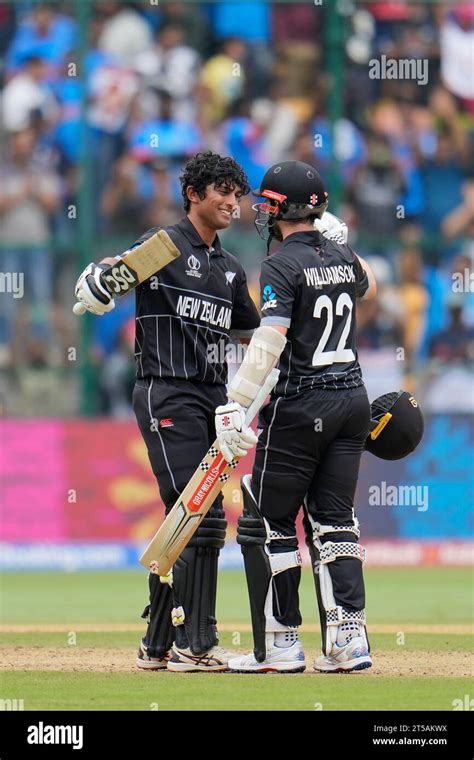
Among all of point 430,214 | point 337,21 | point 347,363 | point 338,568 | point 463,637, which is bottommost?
point 463,637

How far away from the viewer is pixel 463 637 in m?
9.49

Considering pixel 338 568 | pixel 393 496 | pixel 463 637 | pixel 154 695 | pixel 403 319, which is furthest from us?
pixel 403 319

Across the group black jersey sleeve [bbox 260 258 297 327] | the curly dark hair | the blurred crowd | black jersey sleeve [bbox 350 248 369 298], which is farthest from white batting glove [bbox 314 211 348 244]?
the blurred crowd

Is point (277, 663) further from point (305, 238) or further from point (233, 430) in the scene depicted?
point (305, 238)

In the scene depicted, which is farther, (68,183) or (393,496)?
(68,183)

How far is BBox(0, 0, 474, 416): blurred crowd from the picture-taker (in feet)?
51.9

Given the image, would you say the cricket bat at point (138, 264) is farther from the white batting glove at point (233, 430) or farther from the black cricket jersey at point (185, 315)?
the white batting glove at point (233, 430)

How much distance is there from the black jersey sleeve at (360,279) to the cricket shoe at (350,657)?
5.89ft

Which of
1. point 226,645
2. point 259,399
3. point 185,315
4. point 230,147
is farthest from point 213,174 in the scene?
point 230,147

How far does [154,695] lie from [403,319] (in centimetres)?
986

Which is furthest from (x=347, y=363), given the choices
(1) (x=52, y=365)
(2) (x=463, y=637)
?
(1) (x=52, y=365)

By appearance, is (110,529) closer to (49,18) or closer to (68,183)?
(68,183)

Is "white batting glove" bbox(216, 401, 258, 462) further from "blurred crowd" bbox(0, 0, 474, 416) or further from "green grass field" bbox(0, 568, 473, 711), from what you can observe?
"blurred crowd" bbox(0, 0, 474, 416)

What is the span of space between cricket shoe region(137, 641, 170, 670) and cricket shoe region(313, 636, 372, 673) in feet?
2.98
